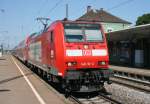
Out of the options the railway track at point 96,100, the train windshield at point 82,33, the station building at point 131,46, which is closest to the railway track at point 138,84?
the railway track at point 96,100

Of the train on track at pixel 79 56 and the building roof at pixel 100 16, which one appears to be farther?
the building roof at pixel 100 16

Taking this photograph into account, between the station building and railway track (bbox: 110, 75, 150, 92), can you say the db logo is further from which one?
the station building

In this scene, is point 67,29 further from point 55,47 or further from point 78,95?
point 78,95

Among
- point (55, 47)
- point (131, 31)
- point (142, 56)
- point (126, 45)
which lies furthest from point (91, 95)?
point (126, 45)

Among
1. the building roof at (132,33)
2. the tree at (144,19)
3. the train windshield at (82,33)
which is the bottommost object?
the train windshield at (82,33)

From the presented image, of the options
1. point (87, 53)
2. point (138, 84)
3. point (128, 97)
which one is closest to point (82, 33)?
point (87, 53)

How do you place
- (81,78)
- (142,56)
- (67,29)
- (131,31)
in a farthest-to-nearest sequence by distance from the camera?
(142,56) < (131,31) < (67,29) < (81,78)

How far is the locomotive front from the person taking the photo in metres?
12.8

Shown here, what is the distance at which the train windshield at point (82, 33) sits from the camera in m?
13.5

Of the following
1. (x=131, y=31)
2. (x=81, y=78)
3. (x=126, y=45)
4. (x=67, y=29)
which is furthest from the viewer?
(x=126, y=45)

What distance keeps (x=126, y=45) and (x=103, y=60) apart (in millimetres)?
25991

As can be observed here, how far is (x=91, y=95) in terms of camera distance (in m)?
13.8

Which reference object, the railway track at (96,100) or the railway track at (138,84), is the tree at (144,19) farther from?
the railway track at (96,100)

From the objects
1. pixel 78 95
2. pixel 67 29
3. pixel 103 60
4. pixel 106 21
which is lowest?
pixel 78 95
